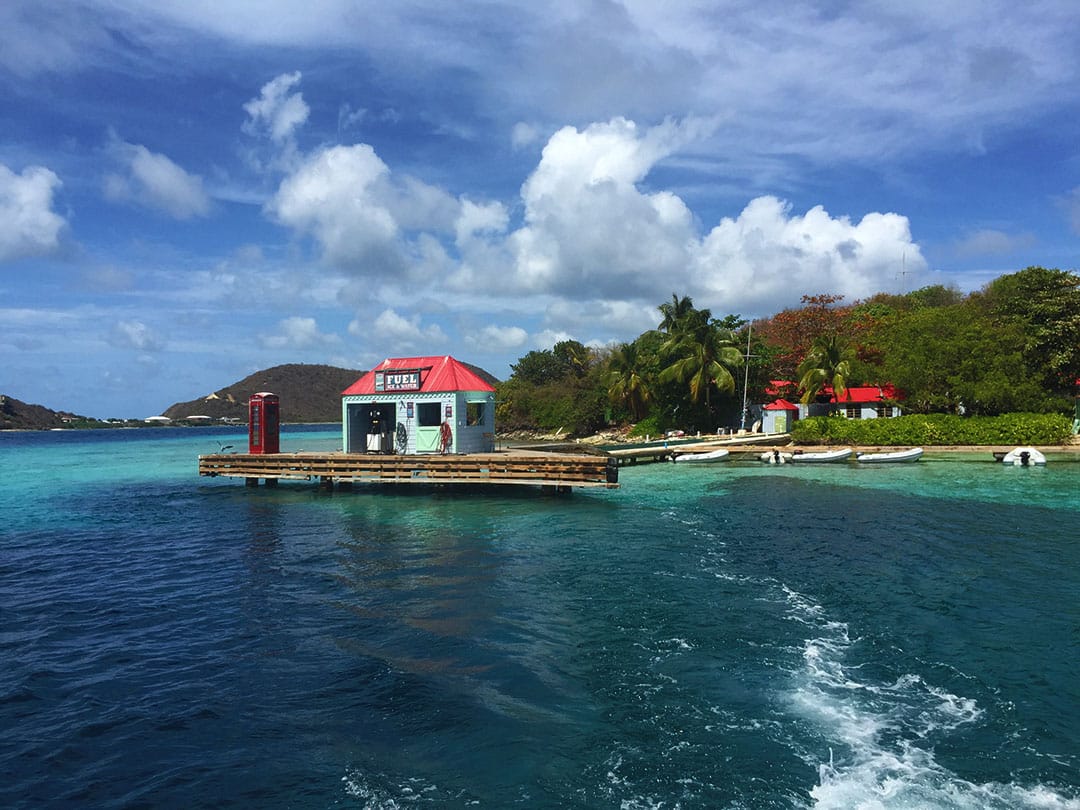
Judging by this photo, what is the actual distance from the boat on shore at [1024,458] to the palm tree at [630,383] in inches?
1151

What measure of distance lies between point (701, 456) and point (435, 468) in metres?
21.8

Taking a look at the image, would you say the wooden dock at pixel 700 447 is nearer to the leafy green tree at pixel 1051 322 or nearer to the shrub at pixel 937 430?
the shrub at pixel 937 430

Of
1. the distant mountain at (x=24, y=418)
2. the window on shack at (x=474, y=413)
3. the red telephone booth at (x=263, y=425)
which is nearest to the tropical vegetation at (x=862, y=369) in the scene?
the window on shack at (x=474, y=413)

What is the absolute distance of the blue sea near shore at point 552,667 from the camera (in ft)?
23.4

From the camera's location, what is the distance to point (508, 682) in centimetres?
952

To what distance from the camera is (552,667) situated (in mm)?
10055

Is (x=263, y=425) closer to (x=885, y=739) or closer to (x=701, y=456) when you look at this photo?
(x=701, y=456)

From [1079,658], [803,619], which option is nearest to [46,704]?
[803,619]

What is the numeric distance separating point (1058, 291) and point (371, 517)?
171ft

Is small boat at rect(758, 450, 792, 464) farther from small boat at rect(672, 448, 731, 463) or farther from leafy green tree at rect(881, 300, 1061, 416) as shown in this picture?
leafy green tree at rect(881, 300, 1061, 416)

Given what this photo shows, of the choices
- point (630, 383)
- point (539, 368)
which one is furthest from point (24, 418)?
point (630, 383)

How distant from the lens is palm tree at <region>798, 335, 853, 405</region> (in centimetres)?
5328

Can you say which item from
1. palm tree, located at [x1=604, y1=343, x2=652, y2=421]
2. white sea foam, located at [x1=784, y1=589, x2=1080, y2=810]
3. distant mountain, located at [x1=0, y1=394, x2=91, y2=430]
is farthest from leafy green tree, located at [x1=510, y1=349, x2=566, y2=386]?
distant mountain, located at [x1=0, y1=394, x2=91, y2=430]

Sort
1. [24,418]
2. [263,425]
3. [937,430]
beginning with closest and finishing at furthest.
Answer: [263,425]
[937,430]
[24,418]
